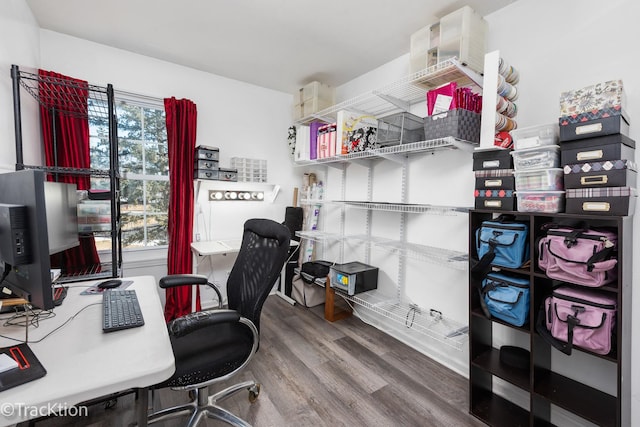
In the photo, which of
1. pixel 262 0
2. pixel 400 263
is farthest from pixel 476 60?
pixel 400 263

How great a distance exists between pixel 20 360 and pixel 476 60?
2.63m

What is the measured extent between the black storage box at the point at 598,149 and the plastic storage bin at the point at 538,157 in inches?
1.5

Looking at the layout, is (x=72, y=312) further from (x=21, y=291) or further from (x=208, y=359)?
(x=208, y=359)

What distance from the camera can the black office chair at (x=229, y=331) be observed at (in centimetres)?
122

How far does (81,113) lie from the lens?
2.37m

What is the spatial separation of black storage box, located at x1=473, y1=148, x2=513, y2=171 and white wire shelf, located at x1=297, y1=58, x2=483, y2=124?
0.52 m

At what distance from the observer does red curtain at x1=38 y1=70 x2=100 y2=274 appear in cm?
Result: 221

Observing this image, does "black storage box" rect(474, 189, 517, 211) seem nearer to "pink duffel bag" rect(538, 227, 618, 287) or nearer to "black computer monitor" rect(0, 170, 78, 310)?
"pink duffel bag" rect(538, 227, 618, 287)

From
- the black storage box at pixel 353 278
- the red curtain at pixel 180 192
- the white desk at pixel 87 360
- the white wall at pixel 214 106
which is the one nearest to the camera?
the white desk at pixel 87 360

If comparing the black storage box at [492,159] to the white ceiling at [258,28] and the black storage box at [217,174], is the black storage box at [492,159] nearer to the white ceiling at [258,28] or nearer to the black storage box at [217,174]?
the white ceiling at [258,28]

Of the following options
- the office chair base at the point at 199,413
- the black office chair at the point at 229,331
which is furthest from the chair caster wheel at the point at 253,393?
the office chair base at the point at 199,413

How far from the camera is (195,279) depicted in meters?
1.71

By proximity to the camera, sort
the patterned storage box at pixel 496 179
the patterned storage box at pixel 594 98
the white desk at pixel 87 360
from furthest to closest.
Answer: the patterned storage box at pixel 496 179
the patterned storage box at pixel 594 98
the white desk at pixel 87 360

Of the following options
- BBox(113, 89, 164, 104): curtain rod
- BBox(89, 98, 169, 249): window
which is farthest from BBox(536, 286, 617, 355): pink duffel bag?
BBox(113, 89, 164, 104): curtain rod
